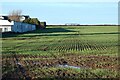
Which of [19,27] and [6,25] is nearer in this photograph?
[6,25]

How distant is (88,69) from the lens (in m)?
14.3

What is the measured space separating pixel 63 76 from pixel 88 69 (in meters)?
2.32

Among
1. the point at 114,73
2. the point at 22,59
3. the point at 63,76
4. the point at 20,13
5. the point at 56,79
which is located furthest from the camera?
the point at 20,13

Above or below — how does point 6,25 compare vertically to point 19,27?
above

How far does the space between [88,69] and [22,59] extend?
17.1 ft

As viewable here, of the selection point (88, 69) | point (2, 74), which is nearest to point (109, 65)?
point (88, 69)

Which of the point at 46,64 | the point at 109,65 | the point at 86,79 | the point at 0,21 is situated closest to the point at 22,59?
the point at 46,64

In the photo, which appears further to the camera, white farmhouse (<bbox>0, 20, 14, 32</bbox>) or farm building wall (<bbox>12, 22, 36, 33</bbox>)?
farm building wall (<bbox>12, 22, 36, 33</bbox>)

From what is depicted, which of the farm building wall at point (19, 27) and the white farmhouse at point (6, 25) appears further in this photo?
the farm building wall at point (19, 27)

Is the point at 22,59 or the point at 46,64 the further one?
the point at 22,59

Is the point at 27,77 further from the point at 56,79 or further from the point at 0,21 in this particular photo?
the point at 0,21

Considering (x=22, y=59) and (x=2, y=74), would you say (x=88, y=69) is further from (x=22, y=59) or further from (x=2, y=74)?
(x=22, y=59)

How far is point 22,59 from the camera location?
18.5 meters

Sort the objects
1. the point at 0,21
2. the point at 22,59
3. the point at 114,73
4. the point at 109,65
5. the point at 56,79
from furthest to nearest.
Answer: the point at 0,21
the point at 22,59
the point at 109,65
the point at 114,73
the point at 56,79
